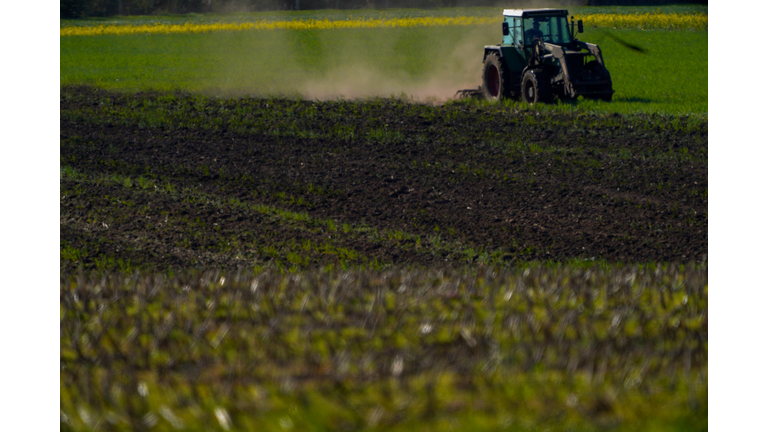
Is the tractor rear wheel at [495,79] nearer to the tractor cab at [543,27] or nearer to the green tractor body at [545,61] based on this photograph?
the green tractor body at [545,61]

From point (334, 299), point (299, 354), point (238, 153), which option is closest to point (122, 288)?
point (334, 299)

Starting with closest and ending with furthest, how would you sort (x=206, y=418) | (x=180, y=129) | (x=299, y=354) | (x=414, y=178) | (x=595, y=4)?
(x=206, y=418)
(x=299, y=354)
(x=414, y=178)
(x=180, y=129)
(x=595, y=4)

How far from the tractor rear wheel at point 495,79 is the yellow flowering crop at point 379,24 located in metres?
13.4

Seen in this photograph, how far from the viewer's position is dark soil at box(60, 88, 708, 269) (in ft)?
22.2

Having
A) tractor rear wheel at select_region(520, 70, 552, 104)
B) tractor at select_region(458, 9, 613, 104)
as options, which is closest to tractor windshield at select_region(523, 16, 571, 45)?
tractor at select_region(458, 9, 613, 104)

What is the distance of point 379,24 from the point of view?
107ft

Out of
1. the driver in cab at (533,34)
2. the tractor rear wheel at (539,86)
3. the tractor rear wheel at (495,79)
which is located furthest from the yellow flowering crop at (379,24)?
the tractor rear wheel at (539,86)

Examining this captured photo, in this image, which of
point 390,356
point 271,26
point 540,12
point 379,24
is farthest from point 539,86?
point 271,26

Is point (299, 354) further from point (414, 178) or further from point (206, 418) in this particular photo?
point (414, 178)

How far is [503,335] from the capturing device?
7.10 feet

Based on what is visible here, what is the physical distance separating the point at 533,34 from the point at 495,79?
1679 mm

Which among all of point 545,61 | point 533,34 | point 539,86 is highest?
point 533,34

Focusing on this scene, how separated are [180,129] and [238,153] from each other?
225 centimetres

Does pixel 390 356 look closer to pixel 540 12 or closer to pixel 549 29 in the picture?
pixel 540 12
